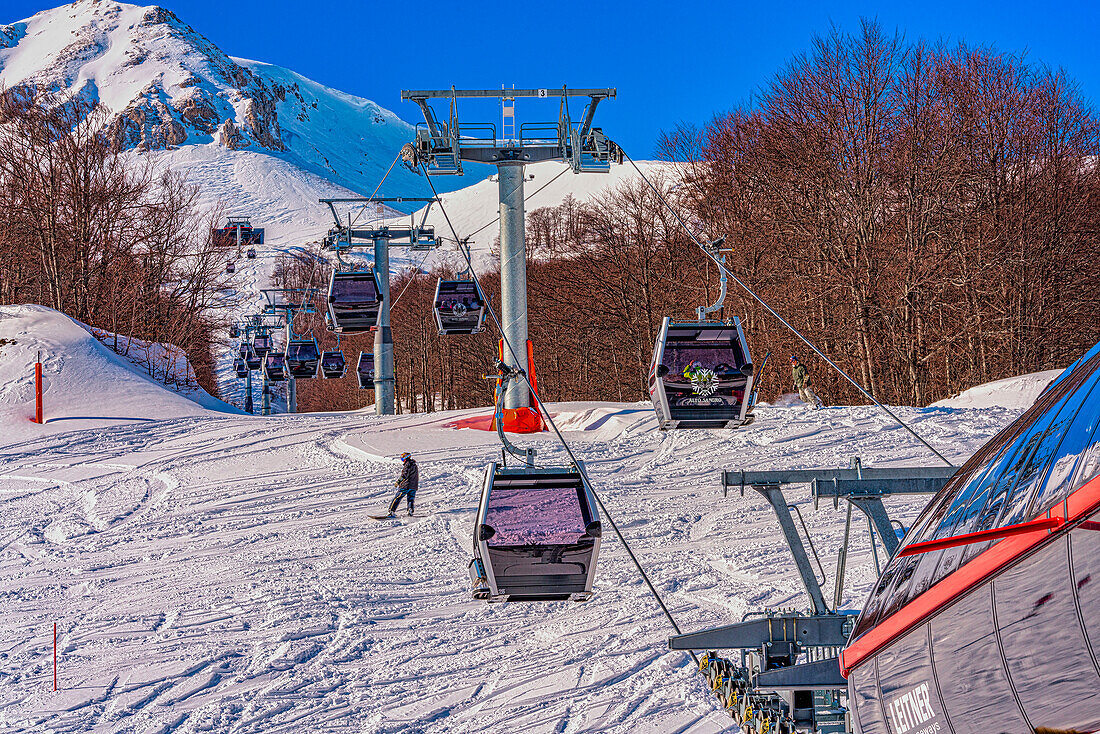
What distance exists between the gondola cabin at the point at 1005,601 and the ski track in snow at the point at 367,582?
215 inches

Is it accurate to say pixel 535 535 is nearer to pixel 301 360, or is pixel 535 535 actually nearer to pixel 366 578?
pixel 366 578

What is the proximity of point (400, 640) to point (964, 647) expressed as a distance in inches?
337

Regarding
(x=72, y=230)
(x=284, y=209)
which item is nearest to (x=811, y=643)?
(x=72, y=230)

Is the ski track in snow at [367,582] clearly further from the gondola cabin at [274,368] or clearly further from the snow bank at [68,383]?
the gondola cabin at [274,368]

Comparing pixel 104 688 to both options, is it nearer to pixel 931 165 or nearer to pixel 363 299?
pixel 363 299

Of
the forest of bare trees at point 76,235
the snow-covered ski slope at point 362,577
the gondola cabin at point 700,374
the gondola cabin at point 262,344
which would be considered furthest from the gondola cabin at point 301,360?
the gondola cabin at point 700,374

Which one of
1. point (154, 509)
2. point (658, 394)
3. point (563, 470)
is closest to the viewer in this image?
point (563, 470)

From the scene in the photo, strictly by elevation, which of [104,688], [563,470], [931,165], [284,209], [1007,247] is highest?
[284,209]

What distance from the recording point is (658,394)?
43.3 ft

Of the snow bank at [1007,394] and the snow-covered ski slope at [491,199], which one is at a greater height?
the snow-covered ski slope at [491,199]

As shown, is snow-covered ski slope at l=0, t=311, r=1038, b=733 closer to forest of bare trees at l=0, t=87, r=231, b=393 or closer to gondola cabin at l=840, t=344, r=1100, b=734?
gondola cabin at l=840, t=344, r=1100, b=734

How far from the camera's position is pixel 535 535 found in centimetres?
805

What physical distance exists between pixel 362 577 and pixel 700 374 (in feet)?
16.9

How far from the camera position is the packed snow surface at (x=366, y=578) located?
27.1 feet
